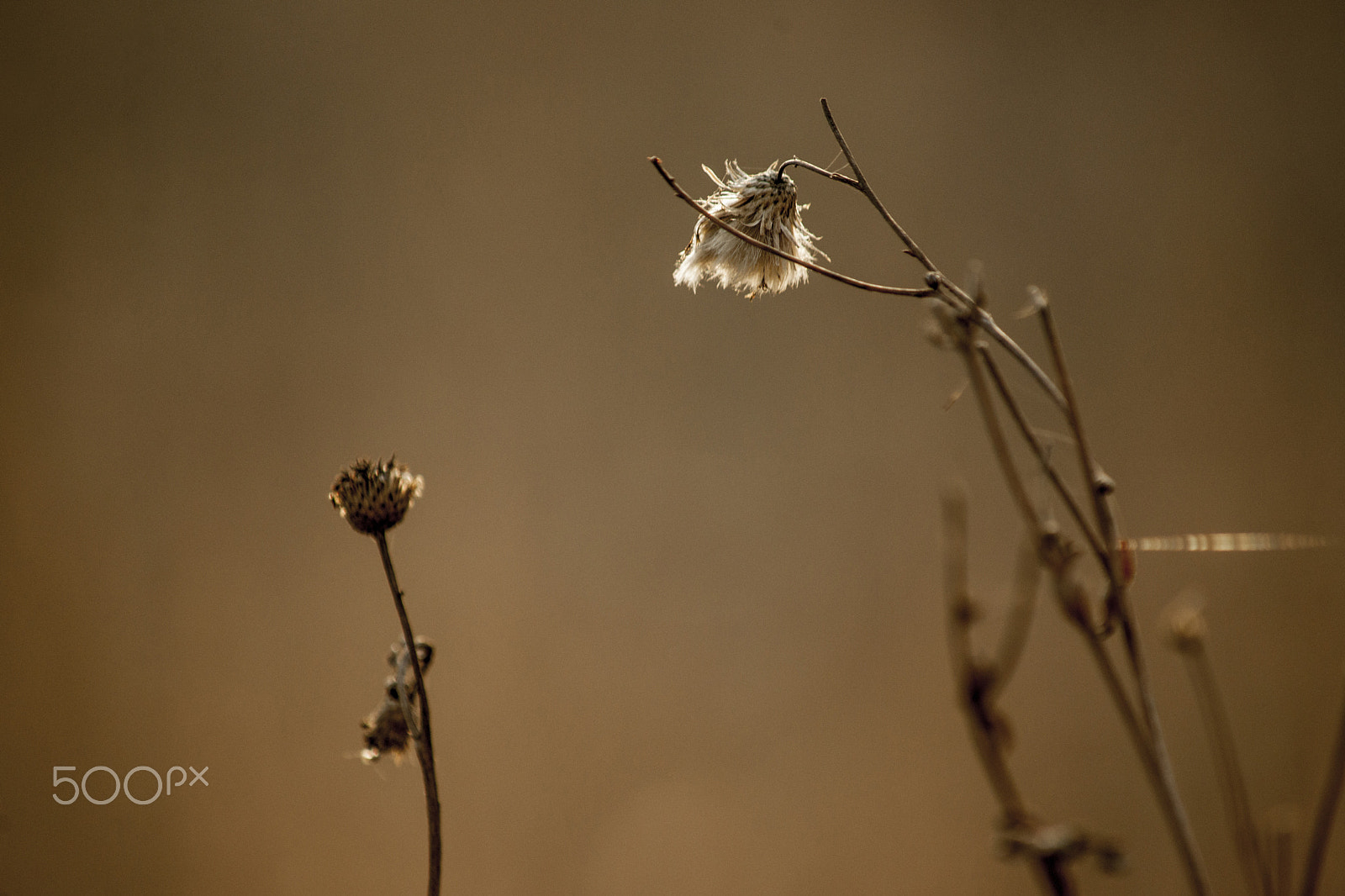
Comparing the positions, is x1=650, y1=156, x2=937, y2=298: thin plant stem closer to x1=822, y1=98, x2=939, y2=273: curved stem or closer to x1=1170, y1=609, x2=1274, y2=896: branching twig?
x1=822, y1=98, x2=939, y2=273: curved stem

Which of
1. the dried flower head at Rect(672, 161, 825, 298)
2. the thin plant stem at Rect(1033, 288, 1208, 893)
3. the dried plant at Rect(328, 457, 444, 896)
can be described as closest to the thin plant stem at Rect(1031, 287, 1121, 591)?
the thin plant stem at Rect(1033, 288, 1208, 893)

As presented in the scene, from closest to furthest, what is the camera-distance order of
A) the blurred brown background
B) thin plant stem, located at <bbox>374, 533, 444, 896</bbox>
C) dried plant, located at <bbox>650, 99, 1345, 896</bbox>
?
dried plant, located at <bbox>650, 99, 1345, 896</bbox> < thin plant stem, located at <bbox>374, 533, 444, 896</bbox> < the blurred brown background

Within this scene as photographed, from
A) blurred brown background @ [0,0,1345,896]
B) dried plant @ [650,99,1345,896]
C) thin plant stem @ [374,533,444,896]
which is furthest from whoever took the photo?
blurred brown background @ [0,0,1345,896]

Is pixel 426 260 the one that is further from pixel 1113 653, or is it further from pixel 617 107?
pixel 1113 653

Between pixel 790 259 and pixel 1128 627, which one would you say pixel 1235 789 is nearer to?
pixel 1128 627

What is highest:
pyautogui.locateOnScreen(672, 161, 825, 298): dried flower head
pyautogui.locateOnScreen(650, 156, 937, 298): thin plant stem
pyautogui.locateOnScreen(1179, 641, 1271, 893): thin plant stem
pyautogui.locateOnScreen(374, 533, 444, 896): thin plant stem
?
pyautogui.locateOnScreen(672, 161, 825, 298): dried flower head

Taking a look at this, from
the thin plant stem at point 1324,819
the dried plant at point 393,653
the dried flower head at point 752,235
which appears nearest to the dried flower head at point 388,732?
the dried plant at point 393,653
